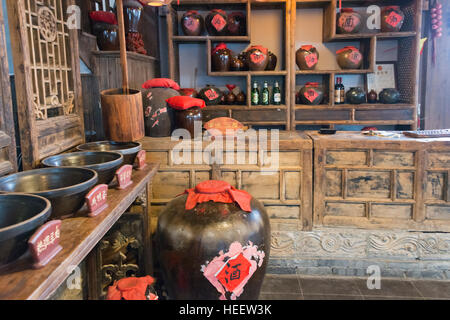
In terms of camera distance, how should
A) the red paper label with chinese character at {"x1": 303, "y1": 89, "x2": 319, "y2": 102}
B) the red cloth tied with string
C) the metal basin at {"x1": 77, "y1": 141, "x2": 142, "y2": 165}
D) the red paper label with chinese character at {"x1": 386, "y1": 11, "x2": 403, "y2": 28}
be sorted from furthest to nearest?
the red paper label with chinese character at {"x1": 303, "y1": 89, "x2": 319, "y2": 102}, the red paper label with chinese character at {"x1": 386, "y1": 11, "x2": 403, "y2": 28}, the red cloth tied with string, the metal basin at {"x1": 77, "y1": 141, "x2": 142, "y2": 165}

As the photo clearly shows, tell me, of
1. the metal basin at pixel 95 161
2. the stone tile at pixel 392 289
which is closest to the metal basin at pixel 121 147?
the metal basin at pixel 95 161

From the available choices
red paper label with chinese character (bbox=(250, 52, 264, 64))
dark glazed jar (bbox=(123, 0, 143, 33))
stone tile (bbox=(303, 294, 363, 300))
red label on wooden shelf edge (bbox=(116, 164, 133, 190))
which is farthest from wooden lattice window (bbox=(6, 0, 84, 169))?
red paper label with chinese character (bbox=(250, 52, 264, 64))

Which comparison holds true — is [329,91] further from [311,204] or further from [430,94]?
[311,204]

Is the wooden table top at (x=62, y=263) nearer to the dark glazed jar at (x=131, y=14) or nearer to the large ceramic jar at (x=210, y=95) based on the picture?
the dark glazed jar at (x=131, y=14)

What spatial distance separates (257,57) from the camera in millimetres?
4207

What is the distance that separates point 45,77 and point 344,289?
226 centimetres

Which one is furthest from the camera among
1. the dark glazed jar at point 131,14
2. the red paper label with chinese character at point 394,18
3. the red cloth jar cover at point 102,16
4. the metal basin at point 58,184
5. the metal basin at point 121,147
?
the red paper label with chinese character at point 394,18

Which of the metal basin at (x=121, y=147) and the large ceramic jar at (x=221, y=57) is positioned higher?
the large ceramic jar at (x=221, y=57)

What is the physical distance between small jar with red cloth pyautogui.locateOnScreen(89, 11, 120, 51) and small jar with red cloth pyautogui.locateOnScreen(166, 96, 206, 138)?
846 mm

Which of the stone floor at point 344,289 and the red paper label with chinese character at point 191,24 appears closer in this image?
the stone floor at point 344,289

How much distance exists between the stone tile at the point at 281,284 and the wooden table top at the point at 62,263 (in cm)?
146

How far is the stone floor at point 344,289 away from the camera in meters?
2.56

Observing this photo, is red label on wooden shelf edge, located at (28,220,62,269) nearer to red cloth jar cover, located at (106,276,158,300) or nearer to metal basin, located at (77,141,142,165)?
red cloth jar cover, located at (106,276,158,300)

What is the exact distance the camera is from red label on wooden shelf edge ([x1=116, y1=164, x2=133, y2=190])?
1.74m
